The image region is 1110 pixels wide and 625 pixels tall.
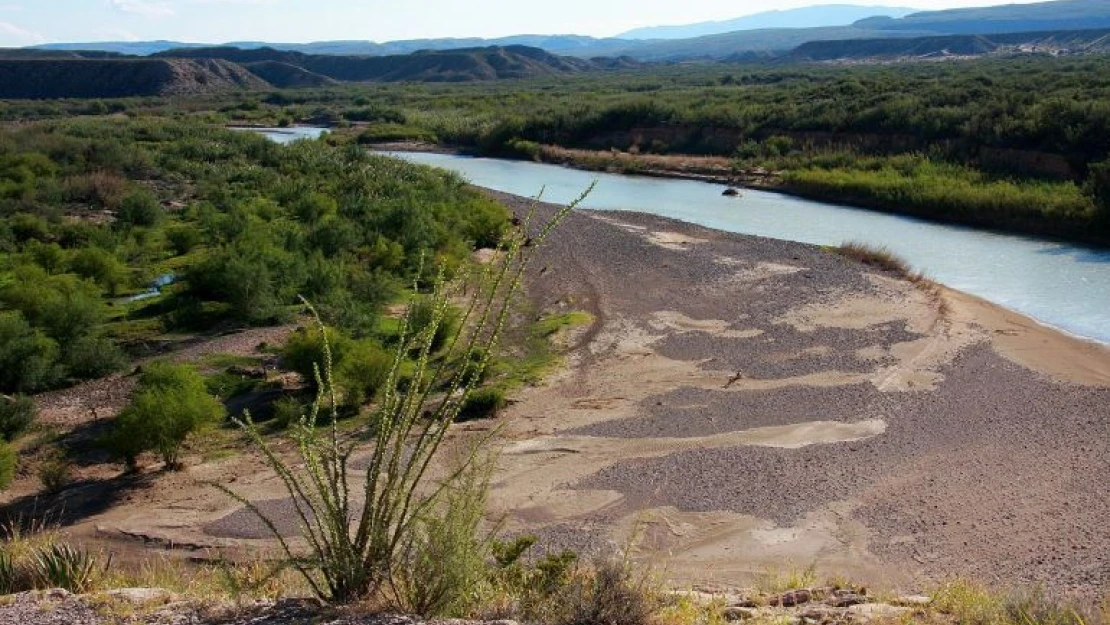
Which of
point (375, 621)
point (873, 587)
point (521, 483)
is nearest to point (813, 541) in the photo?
point (873, 587)

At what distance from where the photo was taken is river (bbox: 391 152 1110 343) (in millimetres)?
21188

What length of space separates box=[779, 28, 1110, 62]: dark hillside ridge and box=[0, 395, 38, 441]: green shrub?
12103 cm

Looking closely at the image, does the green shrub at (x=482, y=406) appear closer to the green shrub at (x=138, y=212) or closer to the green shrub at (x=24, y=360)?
the green shrub at (x=24, y=360)

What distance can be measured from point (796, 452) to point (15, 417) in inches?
398

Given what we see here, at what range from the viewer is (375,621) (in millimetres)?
4844

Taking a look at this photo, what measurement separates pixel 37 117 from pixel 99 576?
6733 cm

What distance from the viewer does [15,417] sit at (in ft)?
42.2

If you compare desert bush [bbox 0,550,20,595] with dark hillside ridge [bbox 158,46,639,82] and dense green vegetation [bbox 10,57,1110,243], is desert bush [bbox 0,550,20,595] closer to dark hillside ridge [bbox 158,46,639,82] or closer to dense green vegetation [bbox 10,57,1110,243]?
dense green vegetation [bbox 10,57,1110,243]

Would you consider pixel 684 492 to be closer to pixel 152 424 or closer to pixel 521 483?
pixel 521 483

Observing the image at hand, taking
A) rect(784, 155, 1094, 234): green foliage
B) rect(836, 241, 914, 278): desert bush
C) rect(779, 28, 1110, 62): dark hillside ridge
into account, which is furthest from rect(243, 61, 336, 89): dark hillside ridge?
rect(836, 241, 914, 278): desert bush

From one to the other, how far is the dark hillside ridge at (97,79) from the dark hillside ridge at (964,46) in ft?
293

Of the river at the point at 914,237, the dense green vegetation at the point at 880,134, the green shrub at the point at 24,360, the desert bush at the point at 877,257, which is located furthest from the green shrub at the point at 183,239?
the dense green vegetation at the point at 880,134

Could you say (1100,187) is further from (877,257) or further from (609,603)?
(609,603)

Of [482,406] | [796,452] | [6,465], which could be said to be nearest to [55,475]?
[6,465]
